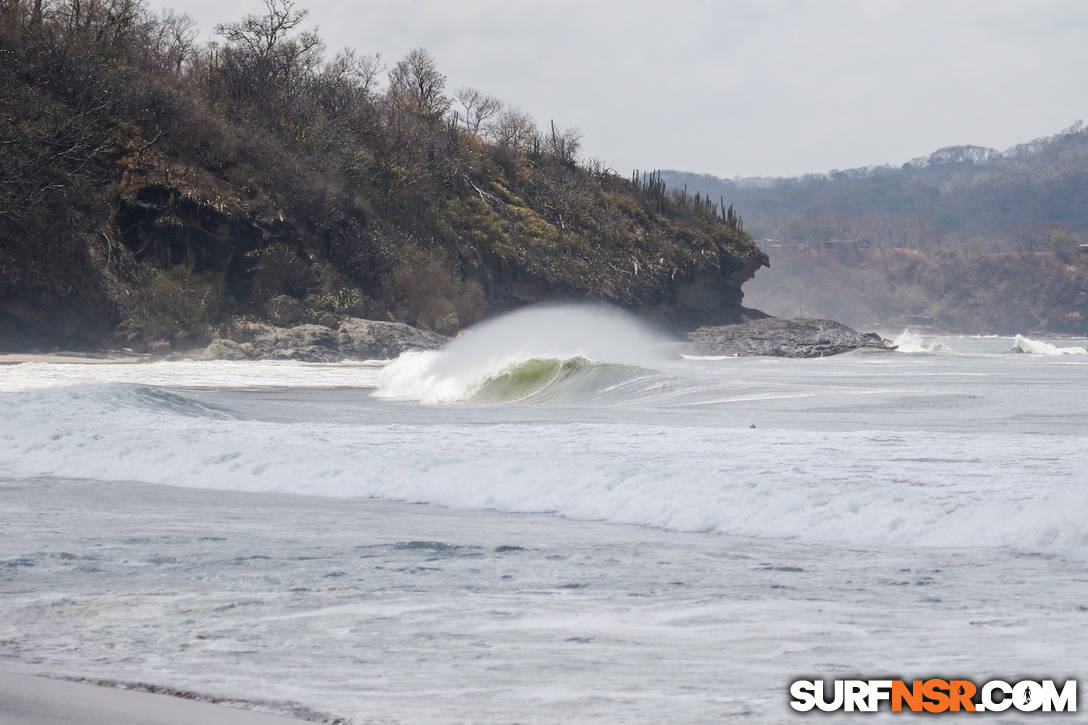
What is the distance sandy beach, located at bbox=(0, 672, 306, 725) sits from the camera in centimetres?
496

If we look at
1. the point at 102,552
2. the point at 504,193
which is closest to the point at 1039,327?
the point at 504,193

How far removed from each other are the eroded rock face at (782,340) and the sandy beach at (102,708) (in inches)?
2121

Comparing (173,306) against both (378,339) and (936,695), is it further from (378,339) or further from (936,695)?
(936,695)

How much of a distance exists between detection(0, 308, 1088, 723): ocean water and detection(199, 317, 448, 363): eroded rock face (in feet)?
80.6

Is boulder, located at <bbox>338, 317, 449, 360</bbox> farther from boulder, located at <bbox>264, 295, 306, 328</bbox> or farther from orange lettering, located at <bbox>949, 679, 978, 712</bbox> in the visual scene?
orange lettering, located at <bbox>949, 679, 978, 712</bbox>

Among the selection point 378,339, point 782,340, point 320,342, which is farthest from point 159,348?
point 782,340

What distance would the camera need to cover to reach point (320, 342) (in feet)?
148

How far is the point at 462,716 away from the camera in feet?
16.7

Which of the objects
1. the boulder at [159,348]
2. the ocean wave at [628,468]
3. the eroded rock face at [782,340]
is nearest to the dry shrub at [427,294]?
the eroded rock face at [782,340]

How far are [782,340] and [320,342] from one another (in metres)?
26.3

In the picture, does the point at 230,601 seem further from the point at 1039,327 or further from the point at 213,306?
the point at 1039,327

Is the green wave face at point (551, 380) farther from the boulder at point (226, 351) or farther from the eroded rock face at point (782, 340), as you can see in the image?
the eroded rock face at point (782, 340)

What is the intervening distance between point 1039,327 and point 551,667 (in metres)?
207

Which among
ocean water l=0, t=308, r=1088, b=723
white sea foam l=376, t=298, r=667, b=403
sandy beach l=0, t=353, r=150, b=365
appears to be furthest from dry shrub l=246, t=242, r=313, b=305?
ocean water l=0, t=308, r=1088, b=723
